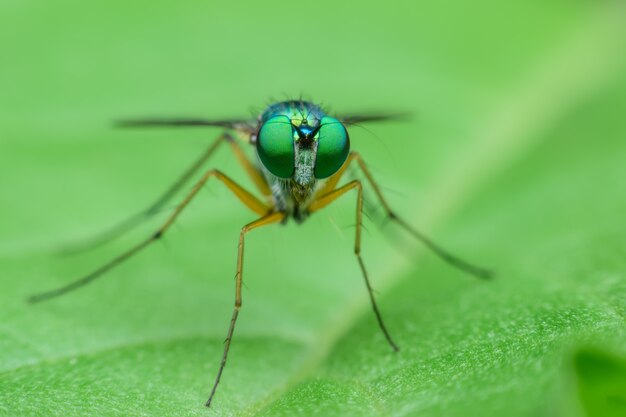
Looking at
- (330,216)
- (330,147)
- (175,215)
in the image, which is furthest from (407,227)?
(175,215)

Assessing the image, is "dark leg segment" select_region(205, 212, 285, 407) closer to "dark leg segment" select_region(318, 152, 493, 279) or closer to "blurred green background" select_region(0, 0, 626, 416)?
"blurred green background" select_region(0, 0, 626, 416)

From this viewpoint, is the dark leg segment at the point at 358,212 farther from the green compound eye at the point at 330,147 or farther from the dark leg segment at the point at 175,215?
the dark leg segment at the point at 175,215

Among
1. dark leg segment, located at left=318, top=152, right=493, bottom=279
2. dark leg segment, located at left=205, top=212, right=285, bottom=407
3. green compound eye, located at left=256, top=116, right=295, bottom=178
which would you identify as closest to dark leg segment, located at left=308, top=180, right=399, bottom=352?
dark leg segment, located at left=318, top=152, right=493, bottom=279

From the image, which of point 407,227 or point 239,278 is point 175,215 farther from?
point 407,227

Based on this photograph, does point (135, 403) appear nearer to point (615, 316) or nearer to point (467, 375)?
point (467, 375)

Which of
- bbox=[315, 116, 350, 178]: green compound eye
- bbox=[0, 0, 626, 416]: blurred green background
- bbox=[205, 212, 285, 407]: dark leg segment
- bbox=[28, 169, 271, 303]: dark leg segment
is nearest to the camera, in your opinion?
bbox=[0, 0, 626, 416]: blurred green background

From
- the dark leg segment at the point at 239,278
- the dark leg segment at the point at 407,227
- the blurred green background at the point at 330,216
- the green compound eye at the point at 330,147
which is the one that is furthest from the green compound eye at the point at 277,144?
the blurred green background at the point at 330,216
